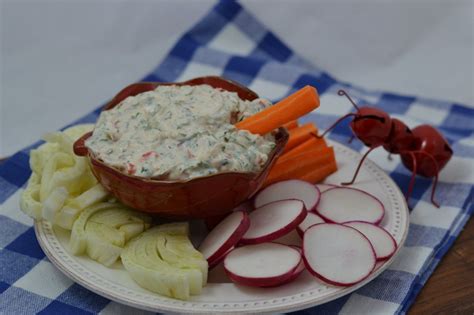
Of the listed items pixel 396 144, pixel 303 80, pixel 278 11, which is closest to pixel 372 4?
pixel 278 11

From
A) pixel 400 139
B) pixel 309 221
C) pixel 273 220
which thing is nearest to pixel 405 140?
pixel 400 139

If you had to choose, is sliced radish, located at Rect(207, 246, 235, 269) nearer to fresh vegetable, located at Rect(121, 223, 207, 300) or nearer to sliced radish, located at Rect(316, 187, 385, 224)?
fresh vegetable, located at Rect(121, 223, 207, 300)

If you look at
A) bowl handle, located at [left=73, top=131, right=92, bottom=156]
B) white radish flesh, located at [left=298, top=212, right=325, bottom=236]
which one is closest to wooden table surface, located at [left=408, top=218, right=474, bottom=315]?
white radish flesh, located at [left=298, top=212, right=325, bottom=236]

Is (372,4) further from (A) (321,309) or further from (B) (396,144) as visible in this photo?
(A) (321,309)

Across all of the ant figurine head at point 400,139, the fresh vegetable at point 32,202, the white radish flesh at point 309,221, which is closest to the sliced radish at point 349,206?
the white radish flesh at point 309,221

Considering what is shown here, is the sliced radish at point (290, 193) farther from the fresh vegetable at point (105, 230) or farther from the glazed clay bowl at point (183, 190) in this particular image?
the fresh vegetable at point (105, 230)

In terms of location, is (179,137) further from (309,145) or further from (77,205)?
(309,145)
